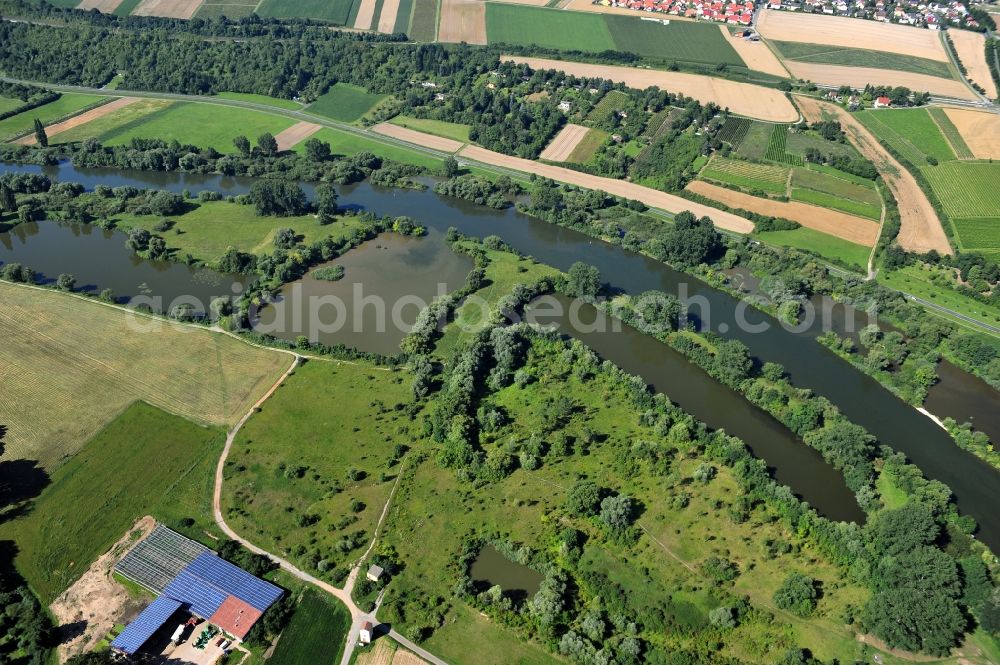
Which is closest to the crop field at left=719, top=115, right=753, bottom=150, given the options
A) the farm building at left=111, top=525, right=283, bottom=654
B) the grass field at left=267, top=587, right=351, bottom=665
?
the grass field at left=267, top=587, right=351, bottom=665

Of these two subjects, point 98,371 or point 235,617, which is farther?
point 98,371

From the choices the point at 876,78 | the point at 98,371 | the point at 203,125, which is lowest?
the point at 98,371

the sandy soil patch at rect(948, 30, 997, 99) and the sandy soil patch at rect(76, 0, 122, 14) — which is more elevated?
the sandy soil patch at rect(948, 30, 997, 99)

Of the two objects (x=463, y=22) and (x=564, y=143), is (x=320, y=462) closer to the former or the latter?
(x=564, y=143)

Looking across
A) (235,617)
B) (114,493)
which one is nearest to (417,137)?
(114,493)

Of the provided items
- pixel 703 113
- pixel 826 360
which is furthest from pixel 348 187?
pixel 826 360

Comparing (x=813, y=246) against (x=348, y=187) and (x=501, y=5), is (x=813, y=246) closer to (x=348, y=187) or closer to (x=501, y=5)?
(x=348, y=187)

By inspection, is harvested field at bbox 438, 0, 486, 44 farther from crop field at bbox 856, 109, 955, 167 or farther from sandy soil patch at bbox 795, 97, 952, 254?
crop field at bbox 856, 109, 955, 167
